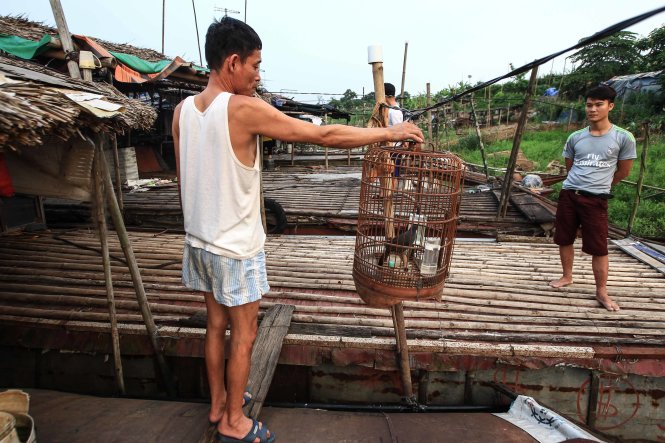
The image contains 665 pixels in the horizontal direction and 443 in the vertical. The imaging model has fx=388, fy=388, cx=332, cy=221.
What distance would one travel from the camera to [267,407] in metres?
2.45

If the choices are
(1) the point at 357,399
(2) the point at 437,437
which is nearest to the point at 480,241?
(1) the point at 357,399

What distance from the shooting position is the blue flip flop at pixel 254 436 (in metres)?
1.96

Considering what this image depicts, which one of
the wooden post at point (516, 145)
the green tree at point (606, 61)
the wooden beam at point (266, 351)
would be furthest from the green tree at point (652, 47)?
the wooden beam at point (266, 351)

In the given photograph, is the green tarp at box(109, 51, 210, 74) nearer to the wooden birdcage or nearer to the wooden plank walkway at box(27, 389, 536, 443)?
the wooden plank walkway at box(27, 389, 536, 443)

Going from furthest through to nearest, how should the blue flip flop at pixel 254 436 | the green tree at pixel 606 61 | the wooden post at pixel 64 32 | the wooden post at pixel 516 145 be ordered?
the green tree at pixel 606 61 → the wooden post at pixel 516 145 → the wooden post at pixel 64 32 → the blue flip flop at pixel 254 436

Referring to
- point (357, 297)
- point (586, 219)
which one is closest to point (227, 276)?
point (357, 297)

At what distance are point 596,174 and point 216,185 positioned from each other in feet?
10.3

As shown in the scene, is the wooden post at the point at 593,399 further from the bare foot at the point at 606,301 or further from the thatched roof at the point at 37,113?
the thatched roof at the point at 37,113

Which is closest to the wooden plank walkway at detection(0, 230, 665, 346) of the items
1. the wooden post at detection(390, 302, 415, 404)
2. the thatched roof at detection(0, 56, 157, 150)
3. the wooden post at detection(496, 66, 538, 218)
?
the wooden post at detection(390, 302, 415, 404)

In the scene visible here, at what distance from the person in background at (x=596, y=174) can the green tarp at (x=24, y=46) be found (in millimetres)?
6399

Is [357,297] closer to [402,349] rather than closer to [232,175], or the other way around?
[402,349]

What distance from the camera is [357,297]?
349cm

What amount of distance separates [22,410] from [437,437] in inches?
85.5

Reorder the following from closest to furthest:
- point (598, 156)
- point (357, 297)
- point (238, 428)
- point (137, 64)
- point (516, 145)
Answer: point (238, 428) → point (598, 156) → point (357, 297) → point (516, 145) → point (137, 64)
